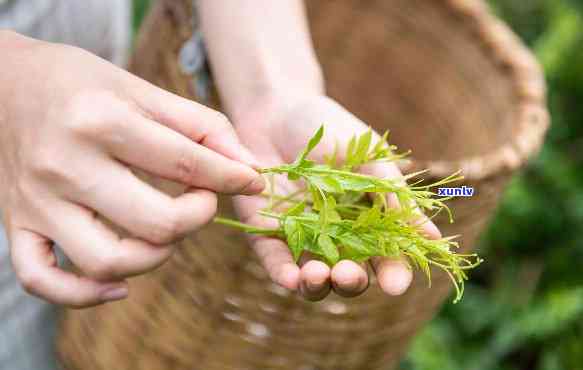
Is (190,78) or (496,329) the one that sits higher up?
(190,78)

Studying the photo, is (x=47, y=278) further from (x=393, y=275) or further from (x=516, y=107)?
(x=516, y=107)

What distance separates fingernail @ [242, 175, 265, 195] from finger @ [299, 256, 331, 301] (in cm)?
8

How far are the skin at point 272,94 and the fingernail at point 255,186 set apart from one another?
3.4 inches

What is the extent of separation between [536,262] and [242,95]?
962mm

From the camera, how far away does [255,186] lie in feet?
1.89

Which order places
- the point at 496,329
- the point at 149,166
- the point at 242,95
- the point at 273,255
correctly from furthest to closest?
the point at 496,329 < the point at 242,95 < the point at 273,255 < the point at 149,166

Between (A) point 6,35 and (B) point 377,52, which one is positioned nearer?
(A) point 6,35

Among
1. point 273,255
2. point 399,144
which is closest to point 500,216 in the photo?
point 399,144

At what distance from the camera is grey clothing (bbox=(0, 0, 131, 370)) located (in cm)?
85

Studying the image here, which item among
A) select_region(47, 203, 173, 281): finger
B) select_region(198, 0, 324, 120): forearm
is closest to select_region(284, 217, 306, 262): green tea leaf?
select_region(47, 203, 173, 281): finger

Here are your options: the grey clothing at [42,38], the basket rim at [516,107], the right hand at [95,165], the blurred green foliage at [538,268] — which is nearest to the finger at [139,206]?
the right hand at [95,165]

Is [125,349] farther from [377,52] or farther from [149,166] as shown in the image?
[377,52]

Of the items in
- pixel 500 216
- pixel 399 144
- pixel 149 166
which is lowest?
pixel 500 216

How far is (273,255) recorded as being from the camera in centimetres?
68
